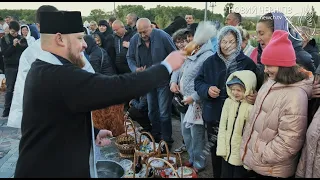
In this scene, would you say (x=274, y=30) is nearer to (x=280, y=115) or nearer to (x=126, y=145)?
(x=280, y=115)

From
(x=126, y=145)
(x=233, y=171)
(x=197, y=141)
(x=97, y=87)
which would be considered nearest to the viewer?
(x=97, y=87)

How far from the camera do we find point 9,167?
14.2 ft

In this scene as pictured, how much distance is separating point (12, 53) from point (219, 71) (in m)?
5.33

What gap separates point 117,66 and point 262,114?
16.4 ft

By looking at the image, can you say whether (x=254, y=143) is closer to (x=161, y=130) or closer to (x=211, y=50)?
(x=211, y=50)

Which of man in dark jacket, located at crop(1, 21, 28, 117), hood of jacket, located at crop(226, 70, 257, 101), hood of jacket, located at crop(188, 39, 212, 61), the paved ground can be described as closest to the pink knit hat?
hood of jacket, located at crop(226, 70, 257, 101)

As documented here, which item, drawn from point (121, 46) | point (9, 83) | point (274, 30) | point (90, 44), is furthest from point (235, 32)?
point (9, 83)

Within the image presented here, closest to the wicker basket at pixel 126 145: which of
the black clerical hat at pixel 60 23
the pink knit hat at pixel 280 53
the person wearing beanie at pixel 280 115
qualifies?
the person wearing beanie at pixel 280 115

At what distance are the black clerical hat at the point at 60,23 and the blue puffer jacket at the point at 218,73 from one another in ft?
5.76

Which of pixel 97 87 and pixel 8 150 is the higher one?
pixel 97 87

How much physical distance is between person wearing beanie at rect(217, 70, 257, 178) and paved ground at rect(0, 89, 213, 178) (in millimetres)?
1018

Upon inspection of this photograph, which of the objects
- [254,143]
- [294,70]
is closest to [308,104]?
[294,70]

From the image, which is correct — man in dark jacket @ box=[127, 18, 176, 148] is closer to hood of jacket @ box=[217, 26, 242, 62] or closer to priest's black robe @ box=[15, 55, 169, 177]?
hood of jacket @ box=[217, 26, 242, 62]

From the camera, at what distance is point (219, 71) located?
10.8ft
